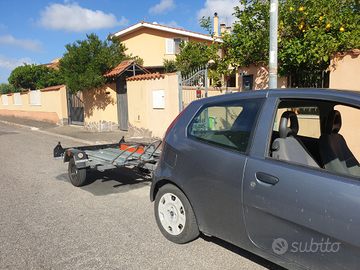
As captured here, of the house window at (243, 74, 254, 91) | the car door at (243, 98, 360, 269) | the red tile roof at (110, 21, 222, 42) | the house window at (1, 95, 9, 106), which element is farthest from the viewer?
the house window at (1, 95, 9, 106)

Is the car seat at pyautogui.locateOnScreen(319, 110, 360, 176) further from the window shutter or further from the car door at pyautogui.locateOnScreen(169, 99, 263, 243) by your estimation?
the window shutter

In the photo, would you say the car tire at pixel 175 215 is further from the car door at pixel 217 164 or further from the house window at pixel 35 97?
the house window at pixel 35 97

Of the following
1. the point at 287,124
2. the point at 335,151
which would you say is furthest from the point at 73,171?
the point at 335,151

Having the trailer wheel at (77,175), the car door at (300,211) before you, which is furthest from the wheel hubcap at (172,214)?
the trailer wheel at (77,175)

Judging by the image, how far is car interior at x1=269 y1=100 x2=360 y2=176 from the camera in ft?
8.63

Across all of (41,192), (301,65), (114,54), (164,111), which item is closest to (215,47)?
(114,54)

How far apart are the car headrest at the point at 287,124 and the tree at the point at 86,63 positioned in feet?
38.8

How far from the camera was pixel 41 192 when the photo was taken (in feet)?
17.2

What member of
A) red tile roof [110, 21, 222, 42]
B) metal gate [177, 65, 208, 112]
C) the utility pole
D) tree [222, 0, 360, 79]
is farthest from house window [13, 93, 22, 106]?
the utility pole

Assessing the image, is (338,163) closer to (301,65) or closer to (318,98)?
(318,98)

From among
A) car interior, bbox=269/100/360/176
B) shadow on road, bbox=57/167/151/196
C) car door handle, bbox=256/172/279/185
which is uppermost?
car interior, bbox=269/100/360/176

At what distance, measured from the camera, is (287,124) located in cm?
280

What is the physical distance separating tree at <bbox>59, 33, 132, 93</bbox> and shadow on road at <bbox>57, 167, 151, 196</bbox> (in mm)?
7871

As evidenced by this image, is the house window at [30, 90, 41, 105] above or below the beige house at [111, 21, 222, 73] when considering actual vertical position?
below
